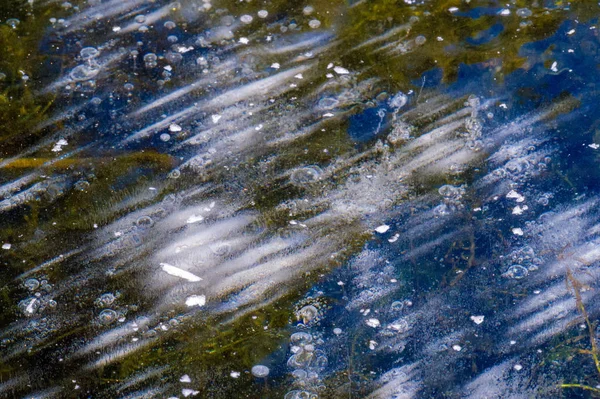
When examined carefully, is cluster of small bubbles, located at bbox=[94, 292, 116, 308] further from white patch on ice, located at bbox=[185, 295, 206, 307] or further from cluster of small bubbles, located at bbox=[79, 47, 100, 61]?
cluster of small bubbles, located at bbox=[79, 47, 100, 61]

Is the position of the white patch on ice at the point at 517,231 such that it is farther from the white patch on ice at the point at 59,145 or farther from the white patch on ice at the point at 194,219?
the white patch on ice at the point at 59,145

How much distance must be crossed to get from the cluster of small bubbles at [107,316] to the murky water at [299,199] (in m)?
0.02

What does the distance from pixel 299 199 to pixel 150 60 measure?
1.13 metres

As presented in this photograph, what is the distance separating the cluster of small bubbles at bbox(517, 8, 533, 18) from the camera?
3.38 m

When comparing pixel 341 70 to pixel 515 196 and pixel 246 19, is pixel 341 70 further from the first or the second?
pixel 515 196

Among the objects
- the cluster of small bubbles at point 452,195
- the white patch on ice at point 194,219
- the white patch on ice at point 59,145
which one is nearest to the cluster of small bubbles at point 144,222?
the white patch on ice at point 194,219

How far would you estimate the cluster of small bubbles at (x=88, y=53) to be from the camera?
3.24 meters

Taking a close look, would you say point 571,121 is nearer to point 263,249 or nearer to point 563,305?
point 563,305

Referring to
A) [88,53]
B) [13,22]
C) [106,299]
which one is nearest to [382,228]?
[106,299]

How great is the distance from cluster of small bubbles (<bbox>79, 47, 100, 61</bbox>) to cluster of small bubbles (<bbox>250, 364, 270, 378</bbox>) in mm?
1853

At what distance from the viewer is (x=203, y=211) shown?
2.64 meters

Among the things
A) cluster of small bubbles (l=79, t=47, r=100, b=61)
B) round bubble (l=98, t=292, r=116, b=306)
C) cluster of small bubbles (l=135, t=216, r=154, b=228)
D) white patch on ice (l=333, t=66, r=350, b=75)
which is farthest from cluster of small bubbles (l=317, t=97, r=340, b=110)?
round bubble (l=98, t=292, r=116, b=306)

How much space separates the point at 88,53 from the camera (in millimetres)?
3262

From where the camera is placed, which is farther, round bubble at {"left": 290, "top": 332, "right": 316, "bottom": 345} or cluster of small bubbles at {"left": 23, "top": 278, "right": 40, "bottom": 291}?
cluster of small bubbles at {"left": 23, "top": 278, "right": 40, "bottom": 291}
